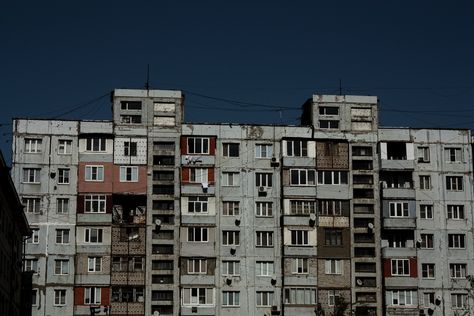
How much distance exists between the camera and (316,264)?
354 feet

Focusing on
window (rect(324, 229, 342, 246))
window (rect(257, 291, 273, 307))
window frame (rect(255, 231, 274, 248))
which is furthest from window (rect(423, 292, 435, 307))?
window frame (rect(255, 231, 274, 248))

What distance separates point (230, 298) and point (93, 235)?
51.6 ft

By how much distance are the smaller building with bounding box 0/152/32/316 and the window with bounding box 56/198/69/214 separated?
13.7 ft

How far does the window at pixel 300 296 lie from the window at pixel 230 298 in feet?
16.8

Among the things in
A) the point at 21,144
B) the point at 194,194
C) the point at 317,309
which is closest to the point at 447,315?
the point at 317,309

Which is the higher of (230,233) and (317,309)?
(230,233)

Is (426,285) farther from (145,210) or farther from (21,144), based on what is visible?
(21,144)

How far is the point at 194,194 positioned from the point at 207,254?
259 inches

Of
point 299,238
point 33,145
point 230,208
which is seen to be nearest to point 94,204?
point 33,145

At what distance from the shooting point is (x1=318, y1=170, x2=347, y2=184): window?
11019 centimetres

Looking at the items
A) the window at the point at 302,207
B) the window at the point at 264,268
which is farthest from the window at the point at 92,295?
the window at the point at 302,207

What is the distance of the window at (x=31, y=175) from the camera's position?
107250mm

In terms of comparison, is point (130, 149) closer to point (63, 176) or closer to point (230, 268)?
point (63, 176)

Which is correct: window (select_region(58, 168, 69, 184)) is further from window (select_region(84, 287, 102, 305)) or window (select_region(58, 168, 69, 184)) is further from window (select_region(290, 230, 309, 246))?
window (select_region(290, 230, 309, 246))
